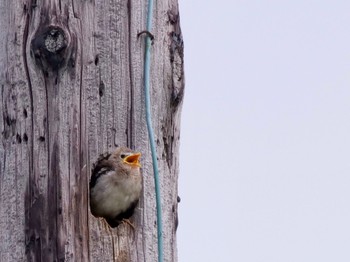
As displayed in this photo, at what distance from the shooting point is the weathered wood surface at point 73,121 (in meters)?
4.94

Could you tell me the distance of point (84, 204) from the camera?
16.6 feet

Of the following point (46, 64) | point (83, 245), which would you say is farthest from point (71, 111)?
point (83, 245)

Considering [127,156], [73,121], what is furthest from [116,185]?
[73,121]

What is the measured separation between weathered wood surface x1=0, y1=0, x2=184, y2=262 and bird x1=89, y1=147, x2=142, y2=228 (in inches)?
2.6

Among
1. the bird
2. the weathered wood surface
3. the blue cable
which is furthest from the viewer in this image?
the bird

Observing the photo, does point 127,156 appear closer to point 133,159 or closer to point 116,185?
point 133,159

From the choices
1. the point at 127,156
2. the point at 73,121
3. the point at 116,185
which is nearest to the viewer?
the point at 73,121

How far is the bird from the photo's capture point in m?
5.17

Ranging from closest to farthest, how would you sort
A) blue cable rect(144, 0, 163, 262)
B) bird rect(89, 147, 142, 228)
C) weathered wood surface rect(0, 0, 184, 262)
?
1. weathered wood surface rect(0, 0, 184, 262)
2. blue cable rect(144, 0, 163, 262)
3. bird rect(89, 147, 142, 228)

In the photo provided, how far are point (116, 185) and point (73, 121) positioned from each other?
70 cm

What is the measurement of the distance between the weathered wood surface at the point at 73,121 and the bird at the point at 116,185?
0.07 m

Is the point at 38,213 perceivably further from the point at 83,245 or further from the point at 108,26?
the point at 108,26

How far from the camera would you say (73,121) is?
198 inches

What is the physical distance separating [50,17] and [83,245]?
1030mm
